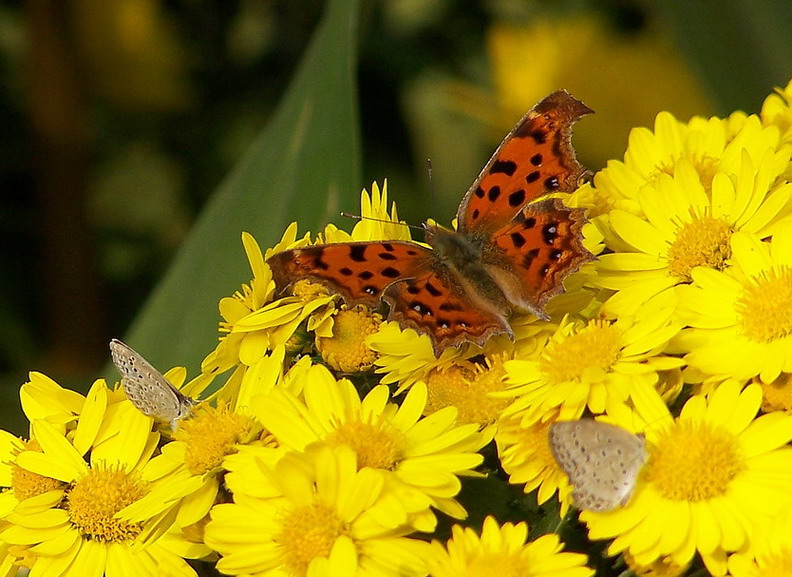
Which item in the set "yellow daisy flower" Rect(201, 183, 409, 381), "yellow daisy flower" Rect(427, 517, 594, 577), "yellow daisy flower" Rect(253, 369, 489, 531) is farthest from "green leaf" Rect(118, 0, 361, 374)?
"yellow daisy flower" Rect(427, 517, 594, 577)

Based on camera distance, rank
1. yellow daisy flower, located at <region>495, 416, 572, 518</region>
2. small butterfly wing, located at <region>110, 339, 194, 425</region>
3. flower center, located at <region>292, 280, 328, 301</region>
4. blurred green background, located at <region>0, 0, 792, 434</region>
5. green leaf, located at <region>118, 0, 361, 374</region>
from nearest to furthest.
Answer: yellow daisy flower, located at <region>495, 416, 572, 518</region> → small butterfly wing, located at <region>110, 339, 194, 425</region> → flower center, located at <region>292, 280, 328, 301</region> → green leaf, located at <region>118, 0, 361, 374</region> → blurred green background, located at <region>0, 0, 792, 434</region>

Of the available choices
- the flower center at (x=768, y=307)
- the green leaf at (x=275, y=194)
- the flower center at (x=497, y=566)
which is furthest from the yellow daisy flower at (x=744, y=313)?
the green leaf at (x=275, y=194)

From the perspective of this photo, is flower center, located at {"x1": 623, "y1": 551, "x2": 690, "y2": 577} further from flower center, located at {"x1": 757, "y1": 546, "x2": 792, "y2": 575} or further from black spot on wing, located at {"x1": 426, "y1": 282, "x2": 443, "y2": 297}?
black spot on wing, located at {"x1": 426, "y1": 282, "x2": 443, "y2": 297}

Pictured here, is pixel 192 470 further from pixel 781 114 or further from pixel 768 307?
pixel 781 114

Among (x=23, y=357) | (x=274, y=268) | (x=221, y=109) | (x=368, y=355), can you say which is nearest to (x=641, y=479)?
(x=368, y=355)

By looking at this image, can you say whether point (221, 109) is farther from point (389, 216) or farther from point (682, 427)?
point (682, 427)

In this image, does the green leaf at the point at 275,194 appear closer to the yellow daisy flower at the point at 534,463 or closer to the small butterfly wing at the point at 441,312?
the small butterfly wing at the point at 441,312
